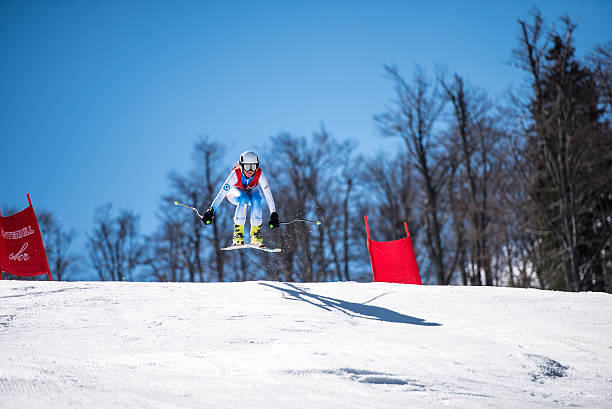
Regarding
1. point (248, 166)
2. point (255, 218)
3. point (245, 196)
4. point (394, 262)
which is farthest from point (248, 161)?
point (394, 262)

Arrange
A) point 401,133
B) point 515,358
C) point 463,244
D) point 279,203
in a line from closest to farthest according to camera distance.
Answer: point 515,358 < point 279,203 < point 401,133 < point 463,244

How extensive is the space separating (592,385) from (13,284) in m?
7.39

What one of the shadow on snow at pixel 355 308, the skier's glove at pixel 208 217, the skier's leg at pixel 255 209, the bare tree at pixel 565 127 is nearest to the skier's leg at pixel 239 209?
the skier's leg at pixel 255 209

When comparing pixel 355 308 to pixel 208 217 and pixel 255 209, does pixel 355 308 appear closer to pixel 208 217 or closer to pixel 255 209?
pixel 255 209

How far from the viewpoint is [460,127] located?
1003 inches

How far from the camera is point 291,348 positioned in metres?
5.09

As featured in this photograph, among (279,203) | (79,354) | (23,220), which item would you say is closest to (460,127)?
(279,203)

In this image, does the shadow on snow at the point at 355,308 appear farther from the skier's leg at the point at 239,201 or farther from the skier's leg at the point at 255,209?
the skier's leg at the point at 239,201

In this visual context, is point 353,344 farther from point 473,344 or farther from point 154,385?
point 154,385

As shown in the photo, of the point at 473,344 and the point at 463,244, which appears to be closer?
the point at 473,344

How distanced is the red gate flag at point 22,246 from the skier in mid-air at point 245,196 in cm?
377

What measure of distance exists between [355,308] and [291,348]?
2630 mm

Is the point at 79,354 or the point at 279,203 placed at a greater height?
the point at 279,203

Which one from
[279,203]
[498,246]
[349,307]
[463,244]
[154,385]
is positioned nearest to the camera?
[154,385]
